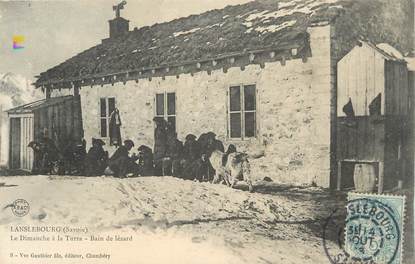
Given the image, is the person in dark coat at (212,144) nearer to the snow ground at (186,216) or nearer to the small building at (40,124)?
the snow ground at (186,216)

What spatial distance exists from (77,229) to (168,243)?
3.73 feet

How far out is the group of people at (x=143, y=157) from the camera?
511 centimetres

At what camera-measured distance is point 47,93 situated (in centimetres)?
594

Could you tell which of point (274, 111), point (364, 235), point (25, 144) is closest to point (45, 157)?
point (25, 144)

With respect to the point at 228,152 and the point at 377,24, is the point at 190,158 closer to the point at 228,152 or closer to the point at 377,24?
the point at 228,152

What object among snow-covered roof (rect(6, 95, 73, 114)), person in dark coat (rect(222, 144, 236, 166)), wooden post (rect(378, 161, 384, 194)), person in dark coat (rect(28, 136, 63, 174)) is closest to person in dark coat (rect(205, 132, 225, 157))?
person in dark coat (rect(222, 144, 236, 166))

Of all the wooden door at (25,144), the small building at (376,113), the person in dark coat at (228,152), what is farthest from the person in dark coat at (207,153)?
the wooden door at (25,144)

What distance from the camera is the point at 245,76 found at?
4.92m

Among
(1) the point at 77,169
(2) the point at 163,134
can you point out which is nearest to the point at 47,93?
(1) the point at 77,169

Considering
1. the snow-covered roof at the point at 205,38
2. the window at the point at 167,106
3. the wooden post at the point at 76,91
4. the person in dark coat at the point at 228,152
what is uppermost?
the snow-covered roof at the point at 205,38

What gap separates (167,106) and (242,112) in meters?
1.03

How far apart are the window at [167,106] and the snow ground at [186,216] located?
78 centimetres

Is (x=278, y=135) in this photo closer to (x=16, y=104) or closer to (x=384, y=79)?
(x=384, y=79)

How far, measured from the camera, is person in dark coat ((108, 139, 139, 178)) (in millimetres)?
5430
